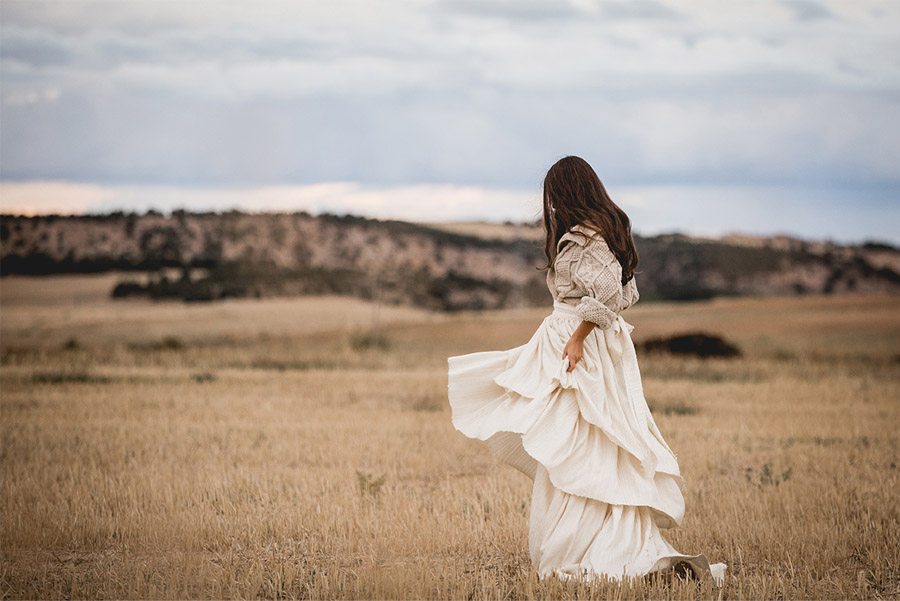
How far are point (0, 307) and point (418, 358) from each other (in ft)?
79.8

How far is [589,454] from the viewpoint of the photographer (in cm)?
695

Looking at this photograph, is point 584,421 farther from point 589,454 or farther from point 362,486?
point 362,486

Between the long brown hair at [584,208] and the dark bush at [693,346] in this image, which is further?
the dark bush at [693,346]

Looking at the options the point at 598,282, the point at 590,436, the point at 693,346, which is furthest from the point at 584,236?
the point at 693,346

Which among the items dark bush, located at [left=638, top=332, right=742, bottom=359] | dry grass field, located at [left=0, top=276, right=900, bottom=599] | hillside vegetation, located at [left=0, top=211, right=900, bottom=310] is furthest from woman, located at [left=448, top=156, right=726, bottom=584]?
hillside vegetation, located at [left=0, top=211, right=900, bottom=310]

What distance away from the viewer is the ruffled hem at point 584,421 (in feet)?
22.5

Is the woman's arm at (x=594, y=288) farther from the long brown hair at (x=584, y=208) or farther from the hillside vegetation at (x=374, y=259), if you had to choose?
the hillside vegetation at (x=374, y=259)

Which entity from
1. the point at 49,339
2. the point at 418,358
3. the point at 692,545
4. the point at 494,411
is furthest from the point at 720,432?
the point at 49,339

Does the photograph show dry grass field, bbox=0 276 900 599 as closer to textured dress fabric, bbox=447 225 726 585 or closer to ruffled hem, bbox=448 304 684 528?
textured dress fabric, bbox=447 225 726 585

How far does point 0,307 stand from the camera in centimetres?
4531

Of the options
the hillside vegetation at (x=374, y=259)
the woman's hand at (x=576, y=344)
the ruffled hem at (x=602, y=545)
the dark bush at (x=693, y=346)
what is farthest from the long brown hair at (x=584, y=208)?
the hillside vegetation at (x=374, y=259)

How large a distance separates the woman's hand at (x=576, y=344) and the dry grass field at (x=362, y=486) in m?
1.46

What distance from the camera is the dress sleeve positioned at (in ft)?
22.1

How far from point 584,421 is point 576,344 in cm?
54
